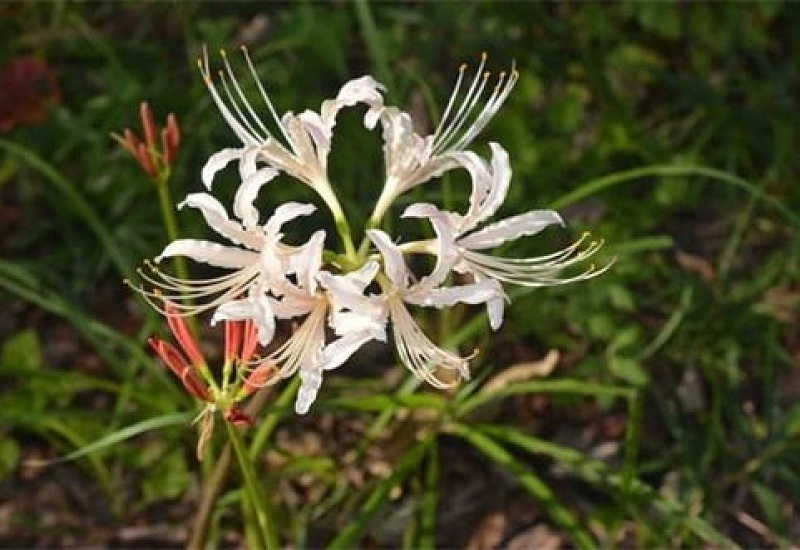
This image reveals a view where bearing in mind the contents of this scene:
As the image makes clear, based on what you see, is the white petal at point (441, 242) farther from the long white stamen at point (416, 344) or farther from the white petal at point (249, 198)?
the white petal at point (249, 198)

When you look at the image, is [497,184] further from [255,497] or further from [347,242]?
[255,497]

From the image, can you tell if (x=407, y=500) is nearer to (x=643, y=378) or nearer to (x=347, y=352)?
(x=643, y=378)

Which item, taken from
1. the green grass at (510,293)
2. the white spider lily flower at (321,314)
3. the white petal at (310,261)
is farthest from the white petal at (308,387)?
the green grass at (510,293)

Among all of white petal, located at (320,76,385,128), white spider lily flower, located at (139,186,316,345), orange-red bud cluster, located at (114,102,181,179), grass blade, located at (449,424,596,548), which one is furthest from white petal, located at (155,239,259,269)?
grass blade, located at (449,424,596,548)

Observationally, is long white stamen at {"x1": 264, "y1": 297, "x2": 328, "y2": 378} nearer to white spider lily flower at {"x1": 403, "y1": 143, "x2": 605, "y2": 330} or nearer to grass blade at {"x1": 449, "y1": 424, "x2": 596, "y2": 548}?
white spider lily flower at {"x1": 403, "y1": 143, "x2": 605, "y2": 330}

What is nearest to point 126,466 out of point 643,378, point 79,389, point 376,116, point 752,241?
point 79,389

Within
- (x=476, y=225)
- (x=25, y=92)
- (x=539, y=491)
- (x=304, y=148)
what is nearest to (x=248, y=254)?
(x=304, y=148)

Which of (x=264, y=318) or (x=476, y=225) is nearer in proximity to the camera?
(x=264, y=318)
